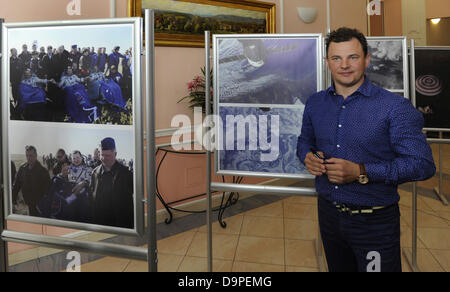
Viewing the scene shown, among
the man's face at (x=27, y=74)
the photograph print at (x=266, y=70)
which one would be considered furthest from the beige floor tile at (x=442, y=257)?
the man's face at (x=27, y=74)

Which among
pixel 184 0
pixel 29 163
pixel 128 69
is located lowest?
pixel 29 163

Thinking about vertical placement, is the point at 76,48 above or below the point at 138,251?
above

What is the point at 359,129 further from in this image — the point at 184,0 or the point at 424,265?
the point at 184,0

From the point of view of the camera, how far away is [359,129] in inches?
57.4

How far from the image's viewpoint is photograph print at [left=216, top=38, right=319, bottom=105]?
2.12 metres

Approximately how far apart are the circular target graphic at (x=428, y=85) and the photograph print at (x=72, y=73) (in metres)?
2.71

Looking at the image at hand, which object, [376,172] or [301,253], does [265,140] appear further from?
[301,253]

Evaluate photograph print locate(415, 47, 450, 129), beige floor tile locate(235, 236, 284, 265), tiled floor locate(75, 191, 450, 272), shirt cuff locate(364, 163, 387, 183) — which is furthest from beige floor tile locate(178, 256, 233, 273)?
photograph print locate(415, 47, 450, 129)

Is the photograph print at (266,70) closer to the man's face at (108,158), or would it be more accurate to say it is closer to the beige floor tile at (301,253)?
the man's face at (108,158)

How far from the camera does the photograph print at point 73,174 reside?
1.40 meters

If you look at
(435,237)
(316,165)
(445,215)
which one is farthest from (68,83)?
(445,215)
